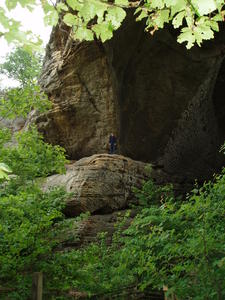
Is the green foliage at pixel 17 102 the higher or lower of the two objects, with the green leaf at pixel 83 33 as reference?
higher

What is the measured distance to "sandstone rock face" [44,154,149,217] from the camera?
38.0 feet

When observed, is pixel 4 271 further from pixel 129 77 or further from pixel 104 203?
pixel 129 77

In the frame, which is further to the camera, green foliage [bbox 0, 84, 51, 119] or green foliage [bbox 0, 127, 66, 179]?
green foliage [bbox 0, 84, 51, 119]

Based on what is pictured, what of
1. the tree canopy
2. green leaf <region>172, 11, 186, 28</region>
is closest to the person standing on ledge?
the tree canopy

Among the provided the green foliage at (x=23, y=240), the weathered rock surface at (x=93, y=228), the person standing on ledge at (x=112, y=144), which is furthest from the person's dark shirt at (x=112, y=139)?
the green foliage at (x=23, y=240)

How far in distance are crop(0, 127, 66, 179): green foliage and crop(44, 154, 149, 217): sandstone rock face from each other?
2.69 meters

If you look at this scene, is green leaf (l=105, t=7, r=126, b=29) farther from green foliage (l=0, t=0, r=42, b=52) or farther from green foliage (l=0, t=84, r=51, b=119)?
green foliage (l=0, t=84, r=51, b=119)

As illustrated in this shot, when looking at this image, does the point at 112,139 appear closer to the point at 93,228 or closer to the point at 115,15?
the point at 93,228

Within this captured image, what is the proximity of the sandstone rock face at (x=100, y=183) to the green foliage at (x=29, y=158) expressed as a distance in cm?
269

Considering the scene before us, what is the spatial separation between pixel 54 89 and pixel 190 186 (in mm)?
7795

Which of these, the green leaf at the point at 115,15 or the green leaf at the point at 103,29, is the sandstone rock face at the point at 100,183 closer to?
the green leaf at the point at 103,29

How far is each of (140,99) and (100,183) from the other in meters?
6.59

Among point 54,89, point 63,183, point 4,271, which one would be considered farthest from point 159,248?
point 54,89

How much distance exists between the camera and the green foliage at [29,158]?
7.90 metres
